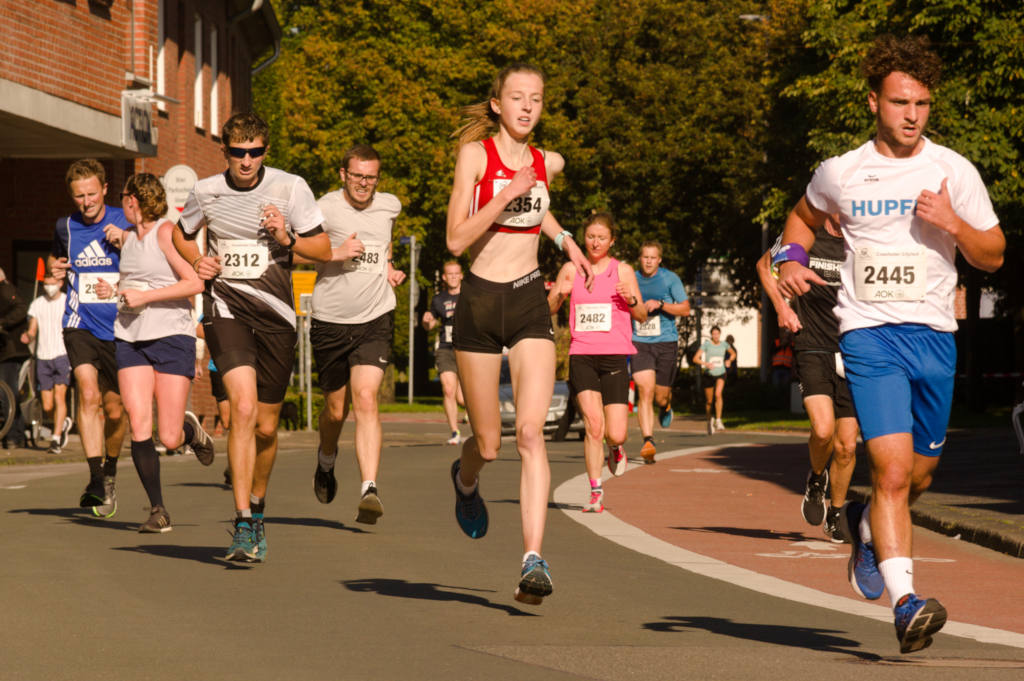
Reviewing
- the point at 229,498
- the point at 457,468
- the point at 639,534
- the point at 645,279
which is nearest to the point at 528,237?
the point at 457,468

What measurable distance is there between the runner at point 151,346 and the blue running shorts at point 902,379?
5.55m

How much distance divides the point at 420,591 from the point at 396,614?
796mm

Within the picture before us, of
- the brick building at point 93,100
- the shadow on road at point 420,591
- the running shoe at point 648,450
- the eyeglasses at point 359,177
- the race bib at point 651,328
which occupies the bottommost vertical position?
the shadow on road at point 420,591

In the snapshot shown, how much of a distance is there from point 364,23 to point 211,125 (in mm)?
17842

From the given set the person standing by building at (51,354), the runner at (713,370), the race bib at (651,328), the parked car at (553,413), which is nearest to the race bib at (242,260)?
the race bib at (651,328)

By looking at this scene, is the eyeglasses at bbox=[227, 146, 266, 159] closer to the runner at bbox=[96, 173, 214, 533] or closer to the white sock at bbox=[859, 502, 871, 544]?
the runner at bbox=[96, 173, 214, 533]

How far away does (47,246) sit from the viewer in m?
26.2

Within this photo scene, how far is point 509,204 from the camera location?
26.4 ft

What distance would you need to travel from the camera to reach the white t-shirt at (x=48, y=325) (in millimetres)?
22359

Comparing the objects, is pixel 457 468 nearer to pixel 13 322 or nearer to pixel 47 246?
pixel 13 322

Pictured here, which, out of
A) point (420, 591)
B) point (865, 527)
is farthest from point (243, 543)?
point (865, 527)

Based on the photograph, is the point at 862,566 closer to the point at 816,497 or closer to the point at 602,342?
the point at 816,497

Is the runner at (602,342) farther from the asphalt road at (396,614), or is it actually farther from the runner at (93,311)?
the runner at (93,311)

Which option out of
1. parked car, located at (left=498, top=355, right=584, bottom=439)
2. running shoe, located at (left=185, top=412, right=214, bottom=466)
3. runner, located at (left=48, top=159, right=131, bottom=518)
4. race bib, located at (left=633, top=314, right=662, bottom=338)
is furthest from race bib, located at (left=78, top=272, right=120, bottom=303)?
parked car, located at (left=498, top=355, right=584, bottom=439)
